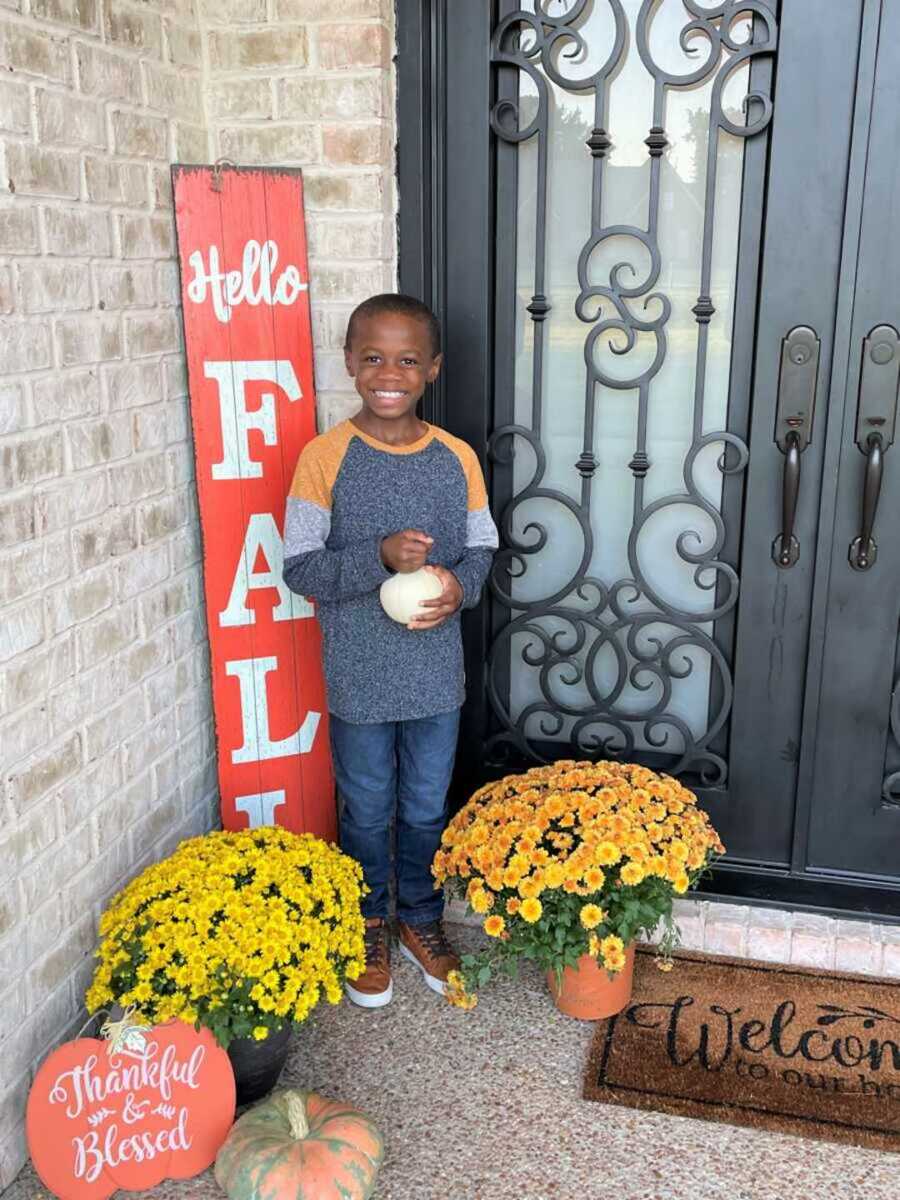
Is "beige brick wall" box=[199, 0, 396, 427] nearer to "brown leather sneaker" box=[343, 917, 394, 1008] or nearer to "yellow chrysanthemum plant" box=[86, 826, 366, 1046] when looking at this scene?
"yellow chrysanthemum plant" box=[86, 826, 366, 1046]

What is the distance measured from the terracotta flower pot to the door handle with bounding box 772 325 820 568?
3.30ft

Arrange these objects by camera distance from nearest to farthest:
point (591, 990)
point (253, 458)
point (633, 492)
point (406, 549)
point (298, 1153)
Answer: point (298, 1153) → point (406, 549) → point (591, 990) → point (253, 458) → point (633, 492)

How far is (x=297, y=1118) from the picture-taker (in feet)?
6.14

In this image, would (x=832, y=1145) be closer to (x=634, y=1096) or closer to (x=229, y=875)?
(x=634, y=1096)

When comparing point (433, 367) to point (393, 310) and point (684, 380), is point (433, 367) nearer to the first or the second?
point (393, 310)

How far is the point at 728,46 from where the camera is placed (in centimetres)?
227

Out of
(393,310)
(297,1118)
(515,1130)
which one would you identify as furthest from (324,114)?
(515,1130)

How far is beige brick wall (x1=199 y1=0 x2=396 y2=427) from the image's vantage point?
91.5 inches

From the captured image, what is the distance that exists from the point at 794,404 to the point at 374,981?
1514 millimetres

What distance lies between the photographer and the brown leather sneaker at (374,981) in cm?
239

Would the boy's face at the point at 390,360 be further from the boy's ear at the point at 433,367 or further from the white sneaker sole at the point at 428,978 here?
the white sneaker sole at the point at 428,978

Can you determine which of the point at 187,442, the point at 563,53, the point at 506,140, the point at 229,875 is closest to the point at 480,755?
the point at 229,875

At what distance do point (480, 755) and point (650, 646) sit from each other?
1.65 ft

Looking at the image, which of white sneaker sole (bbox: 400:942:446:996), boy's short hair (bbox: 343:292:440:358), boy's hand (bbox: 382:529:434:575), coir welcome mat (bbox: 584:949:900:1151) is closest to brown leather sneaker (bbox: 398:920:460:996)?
white sneaker sole (bbox: 400:942:446:996)
